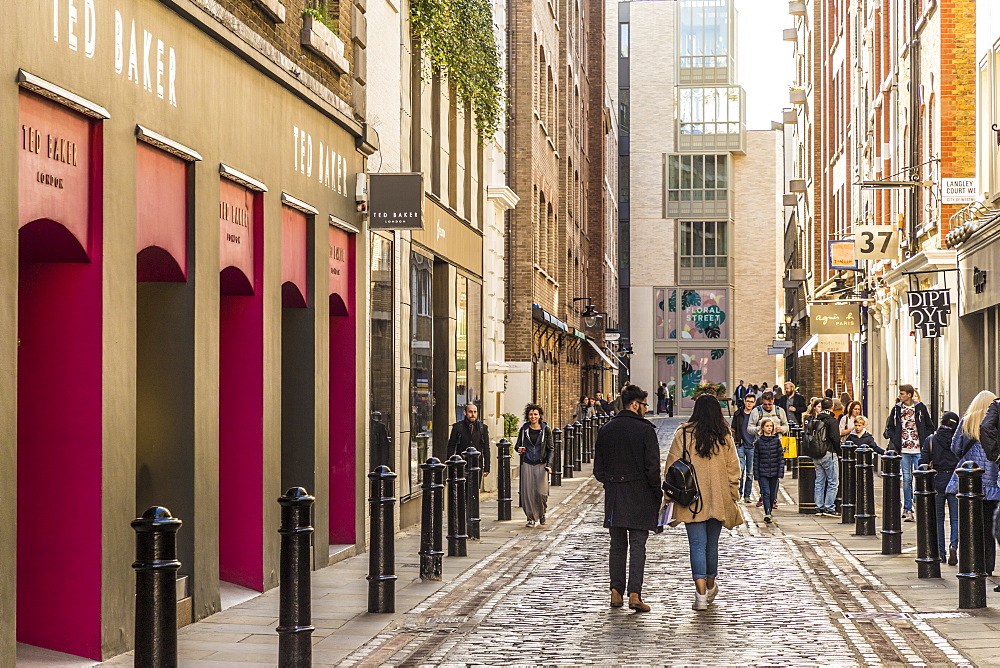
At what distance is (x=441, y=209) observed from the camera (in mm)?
20109

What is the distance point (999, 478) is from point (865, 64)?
90.4 feet

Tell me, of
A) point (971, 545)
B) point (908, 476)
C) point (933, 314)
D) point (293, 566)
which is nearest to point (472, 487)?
point (908, 476)

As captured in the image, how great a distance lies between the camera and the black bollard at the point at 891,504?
14.4 meters

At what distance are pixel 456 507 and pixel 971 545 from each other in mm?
5417

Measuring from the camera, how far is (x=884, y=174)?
3272 centimetres

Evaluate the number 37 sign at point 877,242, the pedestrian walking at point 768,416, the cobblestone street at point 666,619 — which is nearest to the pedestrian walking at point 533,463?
the cobblestone street at point 666,619

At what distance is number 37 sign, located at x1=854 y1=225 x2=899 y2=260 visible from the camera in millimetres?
28891

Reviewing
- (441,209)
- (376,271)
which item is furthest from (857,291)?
(376,271)

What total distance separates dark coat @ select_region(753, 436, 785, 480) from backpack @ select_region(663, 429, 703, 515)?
866 cm

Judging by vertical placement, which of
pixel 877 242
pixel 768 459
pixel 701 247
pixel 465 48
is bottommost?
pixel 768 459

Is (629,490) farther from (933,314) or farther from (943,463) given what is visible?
(933,314)

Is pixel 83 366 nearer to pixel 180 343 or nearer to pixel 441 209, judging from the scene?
pixel 180 343

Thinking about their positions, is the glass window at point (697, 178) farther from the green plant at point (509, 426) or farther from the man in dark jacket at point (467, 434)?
the man in dark jacket at point (467, 434)

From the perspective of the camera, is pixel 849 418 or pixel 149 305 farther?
pixel 849 418
